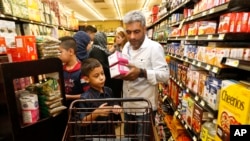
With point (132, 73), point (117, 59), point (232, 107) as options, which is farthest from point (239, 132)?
point (117, 59)

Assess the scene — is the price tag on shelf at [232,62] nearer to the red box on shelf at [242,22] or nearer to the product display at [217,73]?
the product display at [217,73]

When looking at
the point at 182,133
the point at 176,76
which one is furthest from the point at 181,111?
the point at 176,76

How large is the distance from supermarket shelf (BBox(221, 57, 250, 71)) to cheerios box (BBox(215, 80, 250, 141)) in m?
0.12

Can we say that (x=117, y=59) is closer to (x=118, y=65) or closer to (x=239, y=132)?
(x=118, y=65)

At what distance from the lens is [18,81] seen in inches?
51.0

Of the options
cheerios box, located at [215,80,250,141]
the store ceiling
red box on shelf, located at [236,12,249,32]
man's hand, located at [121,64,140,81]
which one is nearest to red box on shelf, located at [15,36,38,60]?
man's hand, located at [121,64,140,81]

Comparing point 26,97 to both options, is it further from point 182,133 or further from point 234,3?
point 182,133

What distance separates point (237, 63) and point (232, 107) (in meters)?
0.29

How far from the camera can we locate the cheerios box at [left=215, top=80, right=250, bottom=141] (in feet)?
3.68

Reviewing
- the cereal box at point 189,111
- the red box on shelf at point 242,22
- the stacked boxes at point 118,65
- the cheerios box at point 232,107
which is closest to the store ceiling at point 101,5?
the cereal box at point 189,111

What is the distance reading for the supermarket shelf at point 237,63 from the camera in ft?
4.06

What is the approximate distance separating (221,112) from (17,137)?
1.28 metres

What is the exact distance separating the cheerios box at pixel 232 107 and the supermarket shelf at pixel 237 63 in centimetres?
12

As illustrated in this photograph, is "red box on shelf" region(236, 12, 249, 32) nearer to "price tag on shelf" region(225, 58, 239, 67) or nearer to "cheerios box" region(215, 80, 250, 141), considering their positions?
"price tag on shelf" region(225, 58, 239, 67)
